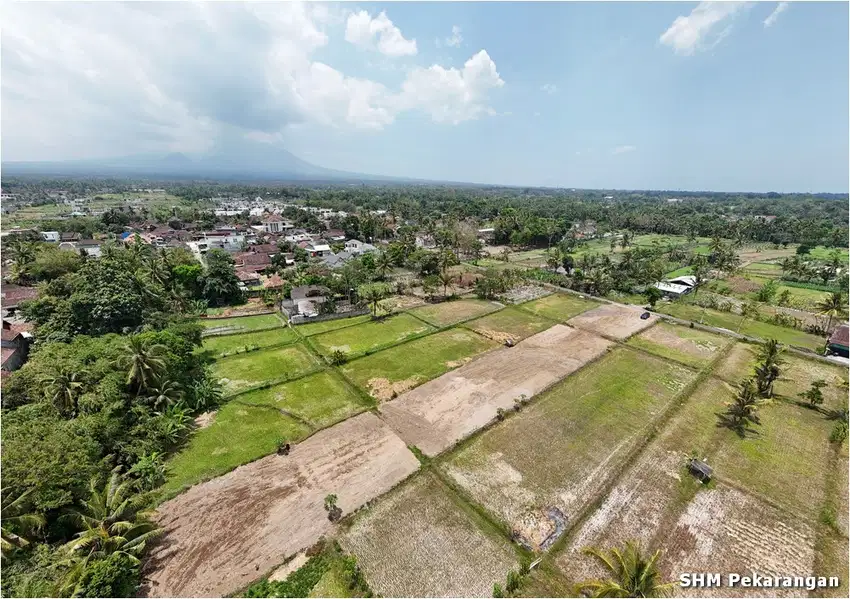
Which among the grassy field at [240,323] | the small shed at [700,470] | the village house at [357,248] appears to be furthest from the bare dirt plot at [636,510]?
the village house at [357,248]

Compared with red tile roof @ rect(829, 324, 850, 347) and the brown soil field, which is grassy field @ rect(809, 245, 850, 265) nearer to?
red tile roof @ rect(829, 324, 850, 347)

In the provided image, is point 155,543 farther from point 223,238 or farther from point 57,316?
point 223,238

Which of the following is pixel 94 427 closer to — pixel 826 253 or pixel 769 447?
pixel 769 447

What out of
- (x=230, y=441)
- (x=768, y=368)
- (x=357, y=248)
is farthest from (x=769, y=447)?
(x=357, y=248)

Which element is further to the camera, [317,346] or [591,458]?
[317,346]

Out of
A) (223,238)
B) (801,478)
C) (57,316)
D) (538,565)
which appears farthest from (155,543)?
(223,238)

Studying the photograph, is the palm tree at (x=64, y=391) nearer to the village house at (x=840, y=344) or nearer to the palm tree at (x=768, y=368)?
the palm tree at (x=768, y=368)

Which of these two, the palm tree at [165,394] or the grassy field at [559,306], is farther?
the grassy field at [559,306]

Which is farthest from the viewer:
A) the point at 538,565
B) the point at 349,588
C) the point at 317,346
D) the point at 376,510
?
the point at 317,346

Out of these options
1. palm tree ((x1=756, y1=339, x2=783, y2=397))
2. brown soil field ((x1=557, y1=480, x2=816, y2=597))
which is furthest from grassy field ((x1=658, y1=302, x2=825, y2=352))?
brown soil field ((x1=557, y1=480, x2=816, y2=597))
